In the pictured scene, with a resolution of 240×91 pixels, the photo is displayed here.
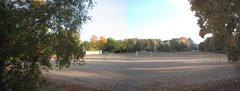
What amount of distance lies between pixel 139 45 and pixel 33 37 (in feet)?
455

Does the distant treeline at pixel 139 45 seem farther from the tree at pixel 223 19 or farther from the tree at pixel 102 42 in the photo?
the tree at pixel 223 19

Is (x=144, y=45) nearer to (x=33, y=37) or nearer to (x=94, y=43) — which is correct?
(x=94, y=43)

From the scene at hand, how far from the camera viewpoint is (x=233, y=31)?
23.1 m

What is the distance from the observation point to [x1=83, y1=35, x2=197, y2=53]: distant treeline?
5620 inches

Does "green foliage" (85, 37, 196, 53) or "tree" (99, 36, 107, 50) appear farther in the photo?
"tree" (99, 36, 107, 50)

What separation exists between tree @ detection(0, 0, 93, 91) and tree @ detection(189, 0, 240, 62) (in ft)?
27.1

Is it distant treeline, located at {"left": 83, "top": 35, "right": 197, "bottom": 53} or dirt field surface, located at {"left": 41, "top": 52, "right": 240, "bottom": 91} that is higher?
distant treeline, located at {"left": 83, "top": 35, "right": 197, "bottom": 53}

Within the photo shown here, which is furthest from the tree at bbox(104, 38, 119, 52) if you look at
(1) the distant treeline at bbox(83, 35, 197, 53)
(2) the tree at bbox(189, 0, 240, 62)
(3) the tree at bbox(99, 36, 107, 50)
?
(2) the tree at bbox(189, 0, 240, 62)

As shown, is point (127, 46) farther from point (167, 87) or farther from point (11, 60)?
point (11, 60)

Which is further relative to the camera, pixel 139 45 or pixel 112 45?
pixel 139 45

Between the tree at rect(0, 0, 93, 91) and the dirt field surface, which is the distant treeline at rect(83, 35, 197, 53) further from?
the tree at rect(0, 0, 93, 91)

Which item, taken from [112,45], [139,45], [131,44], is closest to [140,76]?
[112,45]

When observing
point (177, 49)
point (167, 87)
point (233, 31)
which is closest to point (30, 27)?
point (233, 31)

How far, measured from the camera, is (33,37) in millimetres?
14930
